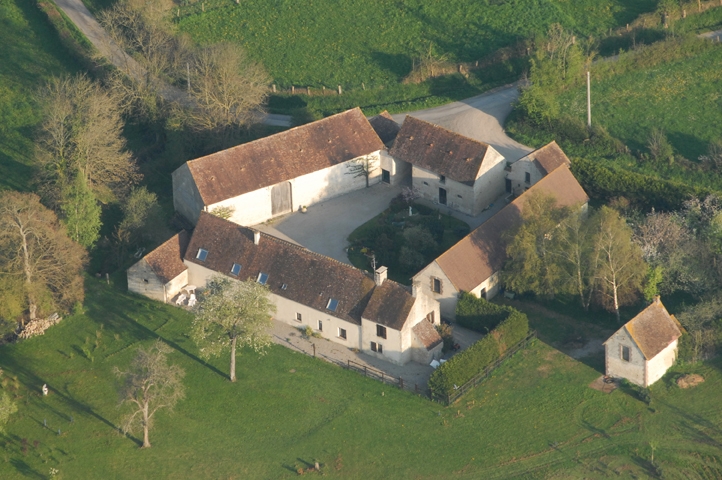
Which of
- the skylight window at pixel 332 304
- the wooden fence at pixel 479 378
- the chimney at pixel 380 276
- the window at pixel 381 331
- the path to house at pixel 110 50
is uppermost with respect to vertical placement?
the path to house at pixel 110 50

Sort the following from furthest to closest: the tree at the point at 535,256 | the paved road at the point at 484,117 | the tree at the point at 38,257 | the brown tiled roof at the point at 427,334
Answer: the paved road at the point at 484,117, the tree at the point at 38,257, the tree at the point at 535,256, the brown tiled roof at the point at 427,334

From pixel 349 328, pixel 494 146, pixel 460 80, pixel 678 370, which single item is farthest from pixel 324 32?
pixel 678 370

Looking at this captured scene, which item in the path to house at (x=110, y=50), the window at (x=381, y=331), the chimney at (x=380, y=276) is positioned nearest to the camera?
the window at (x=381, y=331)

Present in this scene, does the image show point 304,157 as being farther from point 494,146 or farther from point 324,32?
point 324,32

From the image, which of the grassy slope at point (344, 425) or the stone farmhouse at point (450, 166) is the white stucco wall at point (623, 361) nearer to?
the grassy slope at point (344, 425)

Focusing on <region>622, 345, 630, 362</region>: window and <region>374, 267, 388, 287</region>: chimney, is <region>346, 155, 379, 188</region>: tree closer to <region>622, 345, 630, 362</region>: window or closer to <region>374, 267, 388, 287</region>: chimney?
<region>374, 267, 388, 287</region>: chimney

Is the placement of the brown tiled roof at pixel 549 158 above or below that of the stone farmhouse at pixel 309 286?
above

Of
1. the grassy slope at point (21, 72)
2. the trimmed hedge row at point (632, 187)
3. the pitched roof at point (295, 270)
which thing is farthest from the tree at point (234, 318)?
the grassy slope at point (21, 72)
